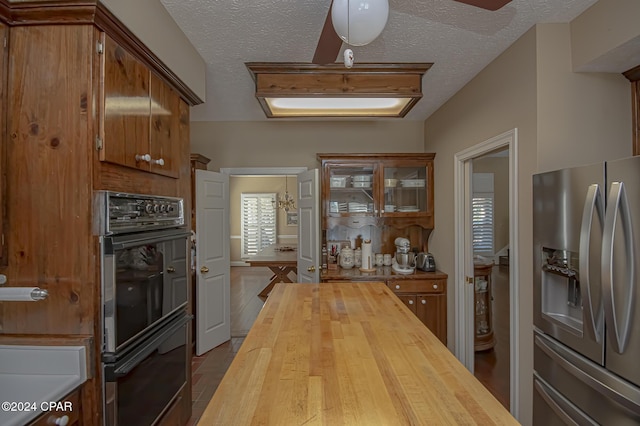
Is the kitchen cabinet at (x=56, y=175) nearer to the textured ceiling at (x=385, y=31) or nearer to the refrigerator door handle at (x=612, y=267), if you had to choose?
the textured ceiling at (x=385, y=31)

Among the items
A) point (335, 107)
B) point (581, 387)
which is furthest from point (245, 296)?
point (581, 387)

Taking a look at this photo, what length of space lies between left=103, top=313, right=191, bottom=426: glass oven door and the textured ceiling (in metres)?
1.78

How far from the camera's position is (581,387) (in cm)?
153

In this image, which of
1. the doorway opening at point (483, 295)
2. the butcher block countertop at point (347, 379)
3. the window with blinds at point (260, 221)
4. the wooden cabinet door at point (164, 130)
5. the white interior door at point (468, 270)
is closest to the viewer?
the butcher block countertop at point (347, 379)

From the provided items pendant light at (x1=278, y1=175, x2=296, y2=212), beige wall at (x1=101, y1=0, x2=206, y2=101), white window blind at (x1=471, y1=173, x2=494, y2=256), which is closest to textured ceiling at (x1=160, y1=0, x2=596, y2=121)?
beige wall at (x1=101, y1=0, x2=206, y2=101)

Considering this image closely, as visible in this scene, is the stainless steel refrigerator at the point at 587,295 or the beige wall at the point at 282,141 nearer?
the stainless steel refrigerator at the point at 587,295

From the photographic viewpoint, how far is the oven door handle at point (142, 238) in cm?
142

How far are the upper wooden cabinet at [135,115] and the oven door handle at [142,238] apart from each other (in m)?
0.33

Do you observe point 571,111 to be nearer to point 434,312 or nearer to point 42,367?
point 434,312

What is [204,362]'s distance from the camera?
338cm

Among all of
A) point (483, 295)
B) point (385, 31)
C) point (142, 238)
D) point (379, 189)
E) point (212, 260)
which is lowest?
point (483, 295)

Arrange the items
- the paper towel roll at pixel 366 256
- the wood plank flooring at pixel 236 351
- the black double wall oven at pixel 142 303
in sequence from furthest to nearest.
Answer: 1. the paper towel roll at pixel 366 256
2. the wood plank flooring at pixel 236 351
3. the black double wall oven at pixel 142 303

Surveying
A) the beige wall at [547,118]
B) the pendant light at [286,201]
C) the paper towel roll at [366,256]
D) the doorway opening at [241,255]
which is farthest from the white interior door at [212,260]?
the pendant light at [286,201]

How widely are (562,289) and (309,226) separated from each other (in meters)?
2.48
